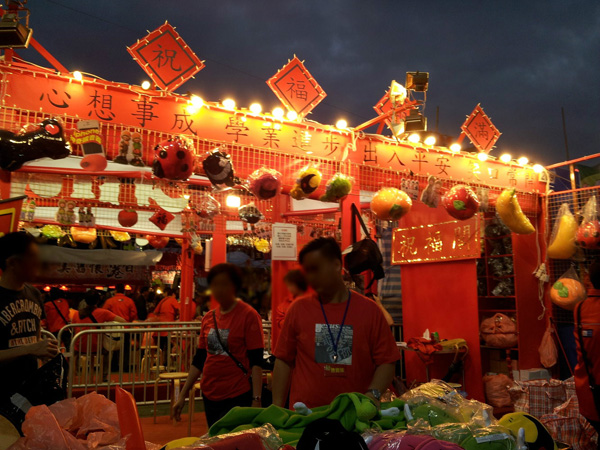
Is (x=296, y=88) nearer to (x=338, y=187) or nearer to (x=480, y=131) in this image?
(x=338, y=187)

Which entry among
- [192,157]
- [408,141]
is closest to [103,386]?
[192,157]

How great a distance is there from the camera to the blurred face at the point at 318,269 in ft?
8.05

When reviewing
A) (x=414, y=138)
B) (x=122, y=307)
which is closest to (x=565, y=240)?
(x=414, y=138)

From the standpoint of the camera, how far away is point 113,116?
15.3ft

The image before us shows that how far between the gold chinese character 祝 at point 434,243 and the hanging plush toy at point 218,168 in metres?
4.01

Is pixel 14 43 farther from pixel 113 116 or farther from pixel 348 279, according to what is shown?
pixel 348 279

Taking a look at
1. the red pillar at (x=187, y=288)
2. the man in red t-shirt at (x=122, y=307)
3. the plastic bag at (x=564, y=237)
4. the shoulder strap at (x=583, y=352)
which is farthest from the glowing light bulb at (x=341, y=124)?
the man in red t-shirt at (x=122, y=307)

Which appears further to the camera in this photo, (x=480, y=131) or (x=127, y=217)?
(x=127, y=217)

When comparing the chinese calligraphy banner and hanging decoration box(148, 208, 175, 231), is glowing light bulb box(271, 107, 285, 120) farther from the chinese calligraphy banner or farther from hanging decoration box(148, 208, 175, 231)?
hanging decoration box(148, 208, 175, 231)

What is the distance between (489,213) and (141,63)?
6167 mm

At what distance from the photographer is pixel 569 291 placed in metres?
6.66

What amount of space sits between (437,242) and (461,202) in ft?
6.09

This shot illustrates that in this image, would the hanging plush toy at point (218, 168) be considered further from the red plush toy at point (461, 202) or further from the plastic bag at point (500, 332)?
the plastic bag at point (500, 332)

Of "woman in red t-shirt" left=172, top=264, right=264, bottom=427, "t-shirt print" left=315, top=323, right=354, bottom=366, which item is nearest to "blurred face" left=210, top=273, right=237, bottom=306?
"t-shirt print" left=315, top=323, right=354, bottom=366
